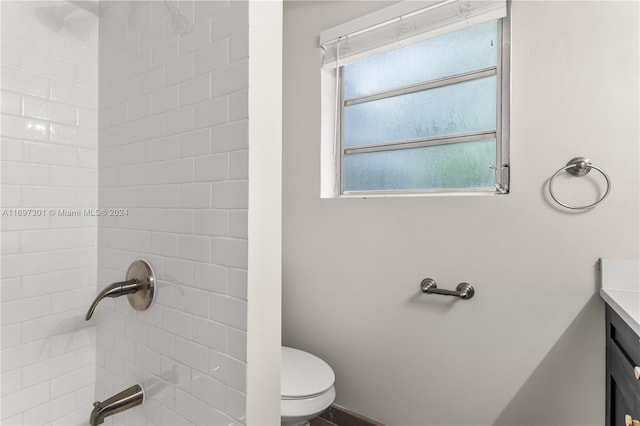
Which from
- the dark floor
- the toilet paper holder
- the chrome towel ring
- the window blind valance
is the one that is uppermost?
the window blind valance

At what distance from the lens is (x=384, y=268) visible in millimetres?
1538

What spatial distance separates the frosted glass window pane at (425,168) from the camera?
4.56 ft

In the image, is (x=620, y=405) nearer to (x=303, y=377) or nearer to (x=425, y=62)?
(x=303, y=377)

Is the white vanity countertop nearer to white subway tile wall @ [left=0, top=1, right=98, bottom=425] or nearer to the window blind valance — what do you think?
the window blind valance

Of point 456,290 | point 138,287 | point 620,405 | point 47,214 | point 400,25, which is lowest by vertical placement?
point 620,405

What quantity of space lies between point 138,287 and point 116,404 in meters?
0.30

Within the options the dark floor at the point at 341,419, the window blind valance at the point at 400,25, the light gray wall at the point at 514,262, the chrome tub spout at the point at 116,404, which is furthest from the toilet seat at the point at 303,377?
the window blind valance at the point at 400,25

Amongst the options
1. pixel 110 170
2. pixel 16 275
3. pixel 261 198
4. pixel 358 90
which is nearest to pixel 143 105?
pixel 110 170

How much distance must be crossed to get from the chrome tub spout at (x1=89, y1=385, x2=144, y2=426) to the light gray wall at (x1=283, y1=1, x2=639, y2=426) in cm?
99

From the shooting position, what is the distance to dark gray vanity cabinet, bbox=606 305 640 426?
83 cm

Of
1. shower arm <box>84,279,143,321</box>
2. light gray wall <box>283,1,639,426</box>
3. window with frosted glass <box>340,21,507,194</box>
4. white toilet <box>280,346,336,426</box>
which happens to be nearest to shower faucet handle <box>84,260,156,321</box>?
shower arm <box>84,279,143,321</box>

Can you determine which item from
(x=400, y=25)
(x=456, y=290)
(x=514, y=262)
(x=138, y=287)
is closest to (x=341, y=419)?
(x=456, y=290)

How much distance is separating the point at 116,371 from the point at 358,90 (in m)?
1.60

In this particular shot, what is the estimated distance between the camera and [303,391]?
4.08 feet
